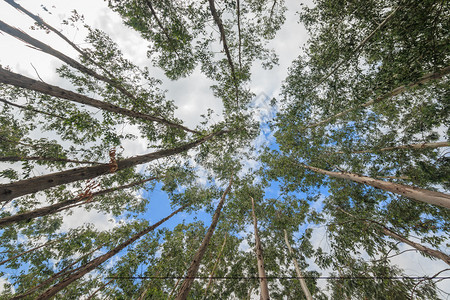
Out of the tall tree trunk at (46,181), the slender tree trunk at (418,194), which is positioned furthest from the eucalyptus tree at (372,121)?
the tall tree trunk at (46,181)

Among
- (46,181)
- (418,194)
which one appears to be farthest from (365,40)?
(46,181)

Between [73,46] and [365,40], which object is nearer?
[365,40]

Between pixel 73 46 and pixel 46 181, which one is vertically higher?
pixel 73 46

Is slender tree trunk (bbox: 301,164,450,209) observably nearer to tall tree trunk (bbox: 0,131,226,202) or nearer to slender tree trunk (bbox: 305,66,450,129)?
slender tree trunk (bbox: 305,66,450,129)

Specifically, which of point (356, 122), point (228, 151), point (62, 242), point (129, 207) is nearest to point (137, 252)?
point (129, 207)

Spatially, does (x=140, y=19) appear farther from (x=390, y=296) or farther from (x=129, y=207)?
(x=390, y=296)

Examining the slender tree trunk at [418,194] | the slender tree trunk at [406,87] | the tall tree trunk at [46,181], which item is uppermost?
the slender tree trunk at [406,87]

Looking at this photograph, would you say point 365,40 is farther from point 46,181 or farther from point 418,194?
point 46,181

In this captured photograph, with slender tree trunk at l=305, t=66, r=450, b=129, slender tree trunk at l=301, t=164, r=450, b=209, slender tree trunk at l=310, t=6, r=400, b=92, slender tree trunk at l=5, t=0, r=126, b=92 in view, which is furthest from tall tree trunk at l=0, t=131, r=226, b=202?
slender tree trunk at l=310, t=6, r=400, b=92

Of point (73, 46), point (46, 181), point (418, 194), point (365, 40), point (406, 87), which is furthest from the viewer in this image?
point (73, 46)

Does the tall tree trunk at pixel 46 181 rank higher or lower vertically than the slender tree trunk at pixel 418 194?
lower

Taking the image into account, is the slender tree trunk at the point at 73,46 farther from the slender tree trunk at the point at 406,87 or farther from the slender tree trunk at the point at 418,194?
the slender tree trunk at the point at 418,194

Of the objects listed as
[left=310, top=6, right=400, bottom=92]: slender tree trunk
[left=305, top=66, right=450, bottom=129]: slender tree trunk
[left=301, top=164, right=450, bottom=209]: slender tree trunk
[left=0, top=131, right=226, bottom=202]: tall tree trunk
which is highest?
[left=310, top=6, right=400, bottom=92]: slender tree trunk

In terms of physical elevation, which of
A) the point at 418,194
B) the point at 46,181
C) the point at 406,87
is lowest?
the point at 46,181
